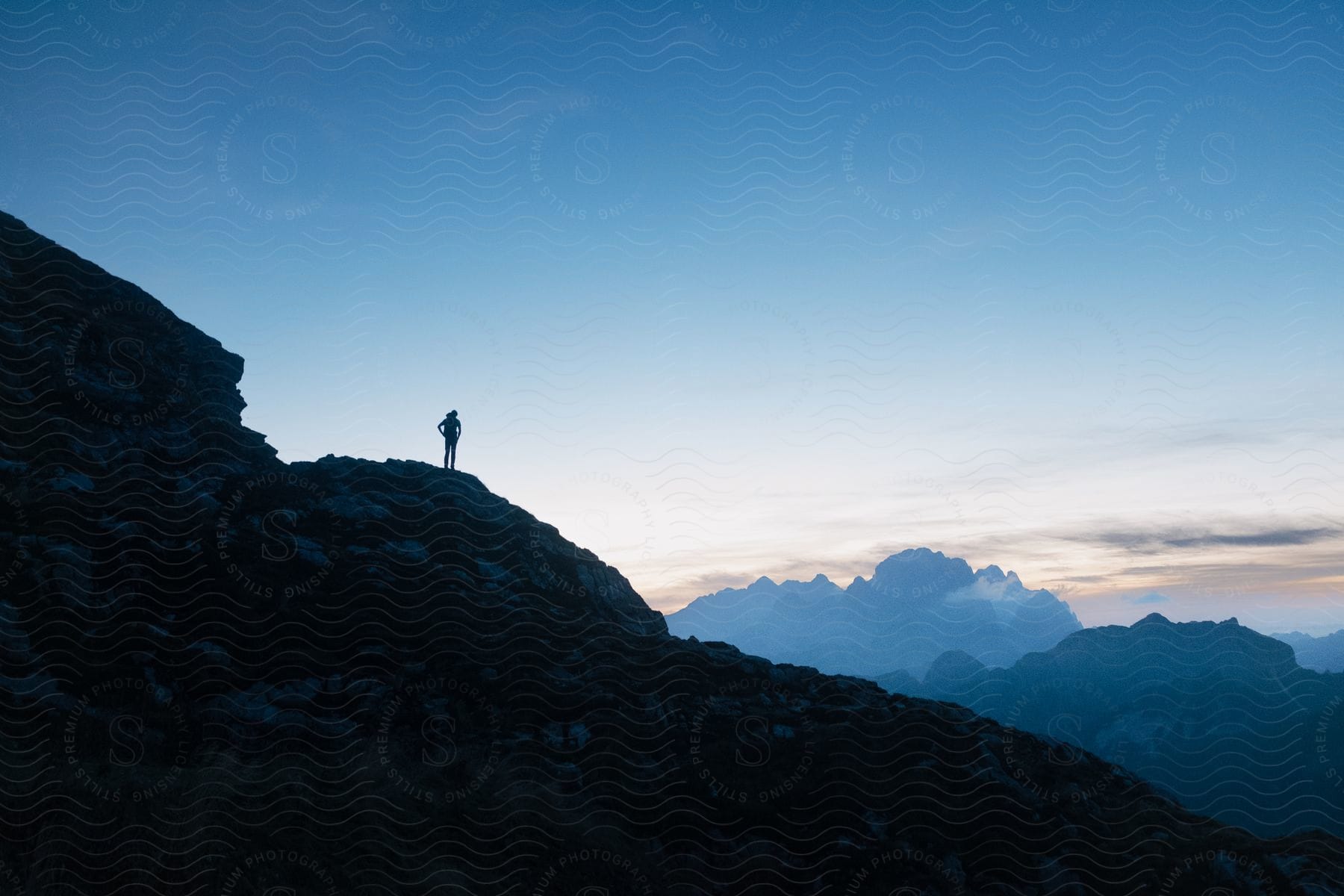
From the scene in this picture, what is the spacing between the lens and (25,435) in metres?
34.2

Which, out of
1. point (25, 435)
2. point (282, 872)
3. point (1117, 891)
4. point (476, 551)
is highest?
point (25, 435)

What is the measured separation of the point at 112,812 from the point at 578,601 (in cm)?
2626

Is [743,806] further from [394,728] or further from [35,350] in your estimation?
[35,350]

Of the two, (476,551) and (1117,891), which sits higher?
(476,551)

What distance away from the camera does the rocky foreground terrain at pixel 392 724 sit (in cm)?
1880

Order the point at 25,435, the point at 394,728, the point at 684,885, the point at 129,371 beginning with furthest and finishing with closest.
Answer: the point at 129,371
the point at 25,435
the point at 394,728
the point at 684,885

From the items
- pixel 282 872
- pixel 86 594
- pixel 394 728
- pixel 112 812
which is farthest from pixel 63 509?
pixel 282 872

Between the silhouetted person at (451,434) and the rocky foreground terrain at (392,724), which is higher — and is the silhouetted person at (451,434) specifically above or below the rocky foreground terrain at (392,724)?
above

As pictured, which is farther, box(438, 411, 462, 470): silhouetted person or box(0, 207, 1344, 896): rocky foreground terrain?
box(438, 411, 462, 470): silhouetted person

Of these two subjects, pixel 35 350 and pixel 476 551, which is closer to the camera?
pixel 35 350

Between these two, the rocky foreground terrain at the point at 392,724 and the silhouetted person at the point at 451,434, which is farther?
the silhouetted person at the point at 451,434

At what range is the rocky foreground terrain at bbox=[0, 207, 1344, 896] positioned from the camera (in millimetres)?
18797

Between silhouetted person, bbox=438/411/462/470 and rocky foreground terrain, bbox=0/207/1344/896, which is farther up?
silhouetted person, bbox=438/411/462/470

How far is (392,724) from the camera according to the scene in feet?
93.5
